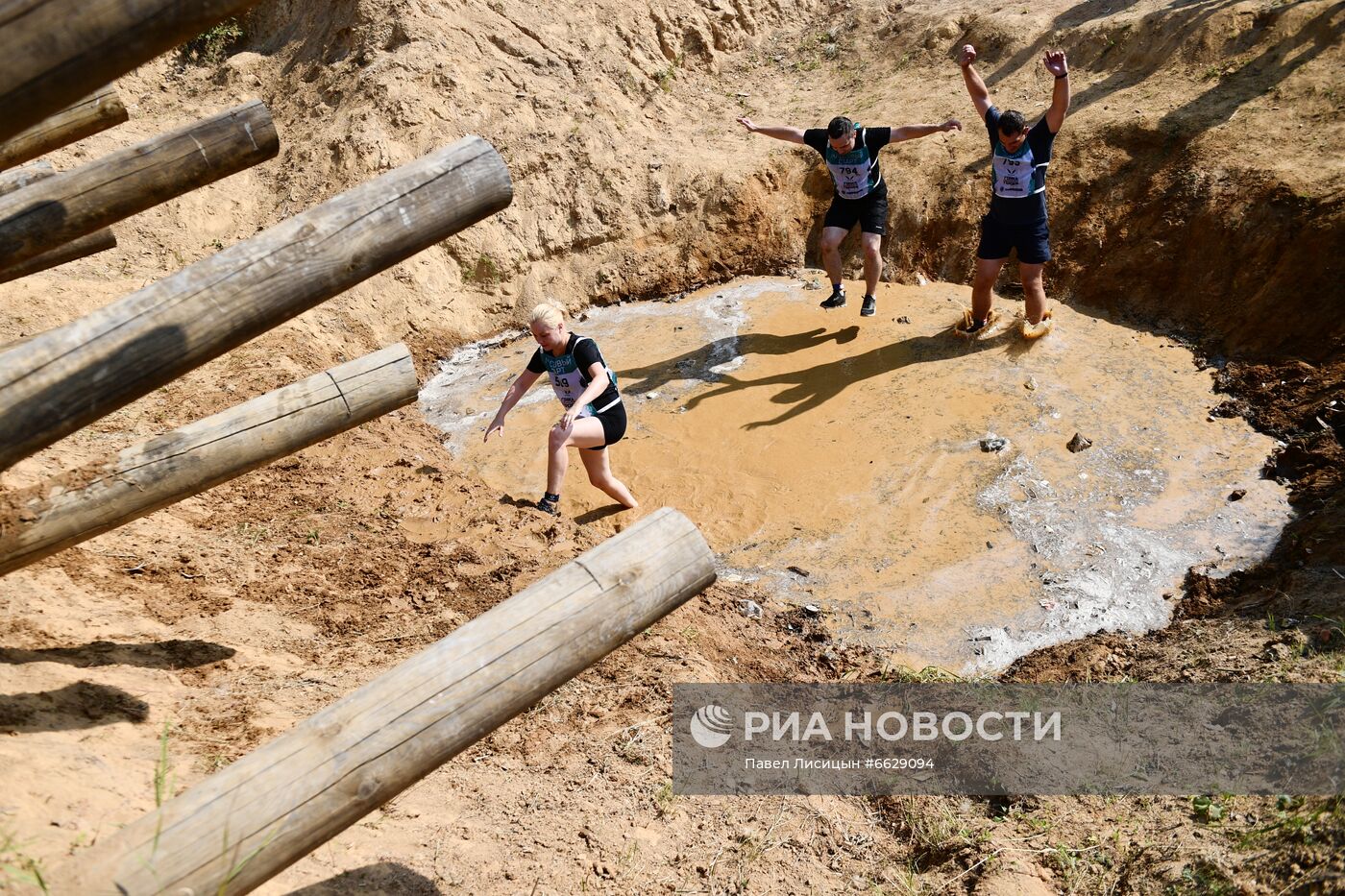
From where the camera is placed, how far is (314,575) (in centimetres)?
516

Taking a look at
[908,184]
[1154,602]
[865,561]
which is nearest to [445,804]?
[865,561]

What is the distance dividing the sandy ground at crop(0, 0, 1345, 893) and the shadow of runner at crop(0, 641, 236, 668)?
0.06ft

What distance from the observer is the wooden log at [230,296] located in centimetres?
249

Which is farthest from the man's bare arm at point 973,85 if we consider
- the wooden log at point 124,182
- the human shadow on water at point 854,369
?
the wooden log at point 124,182

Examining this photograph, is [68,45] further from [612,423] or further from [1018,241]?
[1018,241]

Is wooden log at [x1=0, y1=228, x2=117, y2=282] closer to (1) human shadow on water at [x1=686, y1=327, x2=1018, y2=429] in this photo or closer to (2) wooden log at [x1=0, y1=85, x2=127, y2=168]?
(2) wooden log at [x1=0, y1=85, x2=127, y2=168]

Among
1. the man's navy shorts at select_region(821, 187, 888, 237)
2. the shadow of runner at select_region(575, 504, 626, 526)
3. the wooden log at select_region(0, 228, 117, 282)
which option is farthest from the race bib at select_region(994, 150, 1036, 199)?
the wooden log at select_region(0, 228, 117, 282)

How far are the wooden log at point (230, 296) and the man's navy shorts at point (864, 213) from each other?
587cm

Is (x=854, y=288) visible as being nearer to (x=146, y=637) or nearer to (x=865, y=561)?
(x=865, y=561)

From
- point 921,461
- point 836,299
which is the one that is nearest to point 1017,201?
point 836,299

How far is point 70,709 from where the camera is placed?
11.3 feet

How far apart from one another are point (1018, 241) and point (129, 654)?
683cm

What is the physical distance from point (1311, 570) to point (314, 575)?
525cm

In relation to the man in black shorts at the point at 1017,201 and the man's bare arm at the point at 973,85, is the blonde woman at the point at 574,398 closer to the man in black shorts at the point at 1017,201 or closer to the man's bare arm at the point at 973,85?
the man in black shorts at the point at 1017,201
